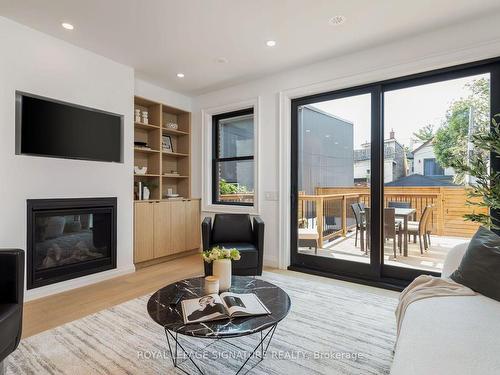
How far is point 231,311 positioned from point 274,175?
2620 mm

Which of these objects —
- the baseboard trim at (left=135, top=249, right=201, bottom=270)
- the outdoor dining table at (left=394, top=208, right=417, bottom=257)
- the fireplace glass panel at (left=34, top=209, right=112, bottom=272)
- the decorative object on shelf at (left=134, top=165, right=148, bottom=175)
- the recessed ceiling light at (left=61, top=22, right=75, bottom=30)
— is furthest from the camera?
the decorative object on shelf at (left=134, top=165, right=148, bottom=175)

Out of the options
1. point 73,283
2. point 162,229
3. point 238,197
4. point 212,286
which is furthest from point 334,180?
point 73,283

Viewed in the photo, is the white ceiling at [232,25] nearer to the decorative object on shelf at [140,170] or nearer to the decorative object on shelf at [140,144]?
the decorative object on shelf at [140,144]

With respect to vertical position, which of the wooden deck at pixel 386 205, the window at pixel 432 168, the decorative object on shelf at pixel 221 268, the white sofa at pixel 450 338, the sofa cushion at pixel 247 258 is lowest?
the sofa cushion at pixel 247 258

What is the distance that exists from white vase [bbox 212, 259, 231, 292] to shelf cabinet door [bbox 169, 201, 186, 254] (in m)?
2.63

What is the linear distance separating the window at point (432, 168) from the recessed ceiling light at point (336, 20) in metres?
1.67

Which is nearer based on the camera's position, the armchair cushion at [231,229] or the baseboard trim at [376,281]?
the baseboard trim at [376,281]

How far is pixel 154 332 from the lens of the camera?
218 centimetres

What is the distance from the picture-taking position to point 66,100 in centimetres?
316

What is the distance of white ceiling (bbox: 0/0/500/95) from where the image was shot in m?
2.49

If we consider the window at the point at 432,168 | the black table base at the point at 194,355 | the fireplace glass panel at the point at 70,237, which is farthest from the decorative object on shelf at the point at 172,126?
the window at the point at 432,168

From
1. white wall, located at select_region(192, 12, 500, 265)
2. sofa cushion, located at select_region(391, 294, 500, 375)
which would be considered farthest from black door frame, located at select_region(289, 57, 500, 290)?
sofa cushion, located at select_region(391, 294, 500, 375)

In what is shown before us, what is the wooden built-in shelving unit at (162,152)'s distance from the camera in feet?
14.4

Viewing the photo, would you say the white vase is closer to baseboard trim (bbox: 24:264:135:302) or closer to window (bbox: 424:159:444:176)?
baseboard trim (bbox: 24:264:135:302)
